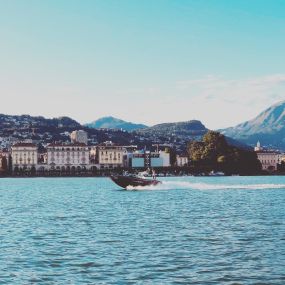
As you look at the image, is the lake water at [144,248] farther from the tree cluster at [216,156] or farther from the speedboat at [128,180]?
the tree cluster at [216,156]

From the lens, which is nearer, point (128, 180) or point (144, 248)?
point (144, 248)

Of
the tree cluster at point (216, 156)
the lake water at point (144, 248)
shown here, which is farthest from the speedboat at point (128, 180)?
the tree cluster at point (216, 156)

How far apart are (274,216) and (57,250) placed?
17.5 m

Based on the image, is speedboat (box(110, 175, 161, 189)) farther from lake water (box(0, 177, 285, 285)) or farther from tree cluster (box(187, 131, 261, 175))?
tree cluster (box(187, 131, 261, 175))

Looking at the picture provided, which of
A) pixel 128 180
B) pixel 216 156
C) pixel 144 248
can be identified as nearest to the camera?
pixel 144 248

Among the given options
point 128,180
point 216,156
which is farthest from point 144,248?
point 216,156

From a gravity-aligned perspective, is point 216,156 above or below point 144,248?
above

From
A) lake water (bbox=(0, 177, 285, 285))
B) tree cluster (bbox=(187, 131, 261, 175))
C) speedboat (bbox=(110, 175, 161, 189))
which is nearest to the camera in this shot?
lake water (bbox=(0, 177, 285, 285))

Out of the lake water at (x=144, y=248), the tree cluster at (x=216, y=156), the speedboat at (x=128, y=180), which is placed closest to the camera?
the lake water at (x=144, y=248)

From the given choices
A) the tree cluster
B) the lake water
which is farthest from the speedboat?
the tree cluster

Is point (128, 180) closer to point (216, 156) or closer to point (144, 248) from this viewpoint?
point (144, 248)

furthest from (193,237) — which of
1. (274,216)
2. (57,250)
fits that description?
(274,216)

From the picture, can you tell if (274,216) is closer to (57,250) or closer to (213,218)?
(213,218)

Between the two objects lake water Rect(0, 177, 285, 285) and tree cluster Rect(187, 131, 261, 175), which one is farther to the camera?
tree cluster Rect(187, 131, 261, 175)
